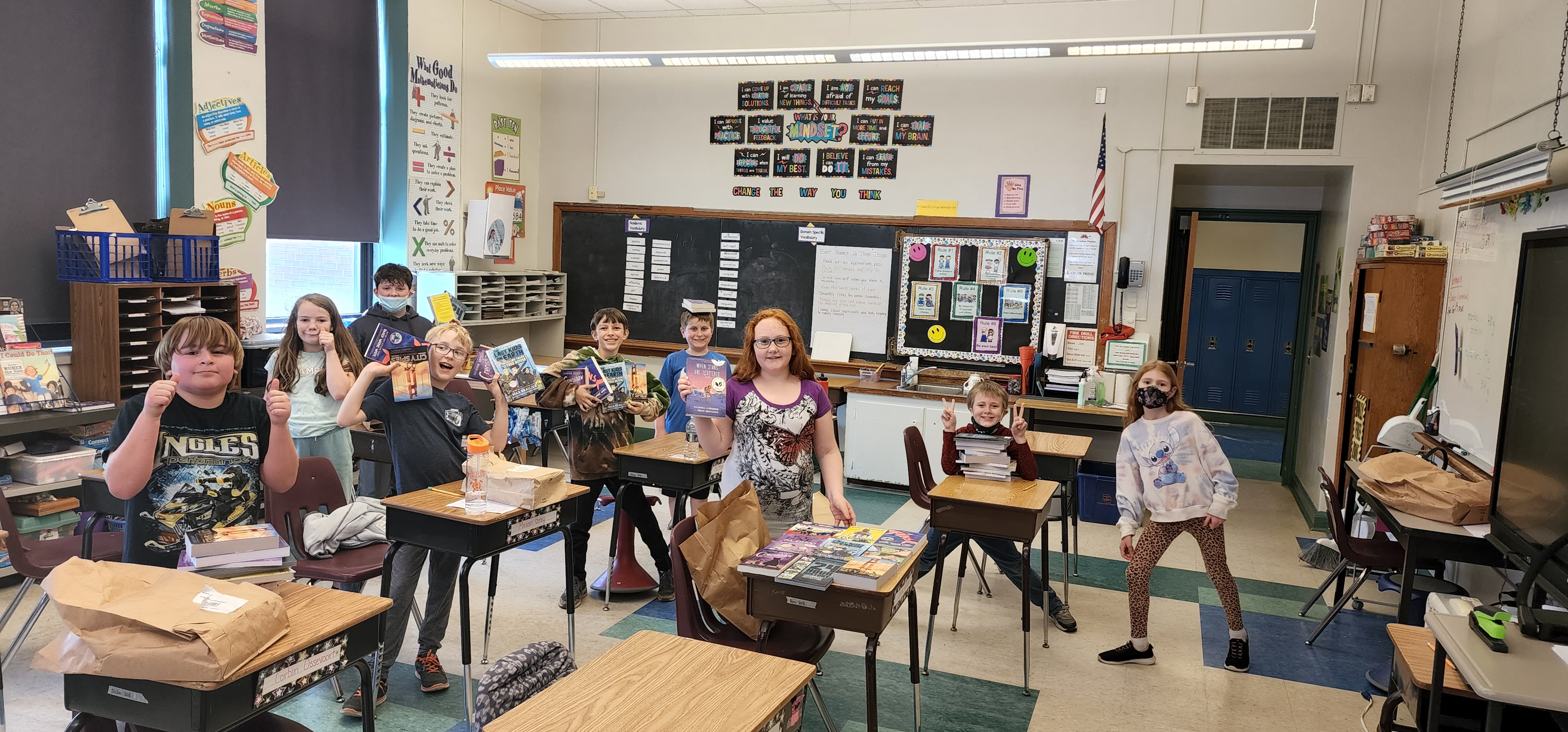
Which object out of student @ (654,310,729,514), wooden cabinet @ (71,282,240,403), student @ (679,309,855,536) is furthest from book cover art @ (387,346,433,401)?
wooden cabinet @ (71,282,240,403)

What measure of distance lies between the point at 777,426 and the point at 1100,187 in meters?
4.52

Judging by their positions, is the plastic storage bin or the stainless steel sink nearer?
the plastic storage bin

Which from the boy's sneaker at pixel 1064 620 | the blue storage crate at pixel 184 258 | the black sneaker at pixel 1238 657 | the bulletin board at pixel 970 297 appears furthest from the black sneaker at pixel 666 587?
the bulletin board at pixel 970 297

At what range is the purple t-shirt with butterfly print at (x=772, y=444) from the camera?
3.42 meters

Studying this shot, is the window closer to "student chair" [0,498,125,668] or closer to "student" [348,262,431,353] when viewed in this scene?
"student" [348,262,431,353]

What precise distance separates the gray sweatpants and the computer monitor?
330 cm

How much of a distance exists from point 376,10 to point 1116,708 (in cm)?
677

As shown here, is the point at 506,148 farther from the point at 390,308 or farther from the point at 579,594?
the point at 579,594

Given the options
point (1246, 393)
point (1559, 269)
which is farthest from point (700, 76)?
point (1246, 393)

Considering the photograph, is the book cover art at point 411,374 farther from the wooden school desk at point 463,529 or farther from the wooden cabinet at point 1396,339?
the wooden cabinet at point 1396,339

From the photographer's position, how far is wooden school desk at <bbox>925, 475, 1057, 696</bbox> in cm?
374

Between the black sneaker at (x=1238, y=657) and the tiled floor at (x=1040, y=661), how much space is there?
37 mm

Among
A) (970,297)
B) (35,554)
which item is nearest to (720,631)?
(35,554)

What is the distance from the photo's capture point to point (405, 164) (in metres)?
7.22
